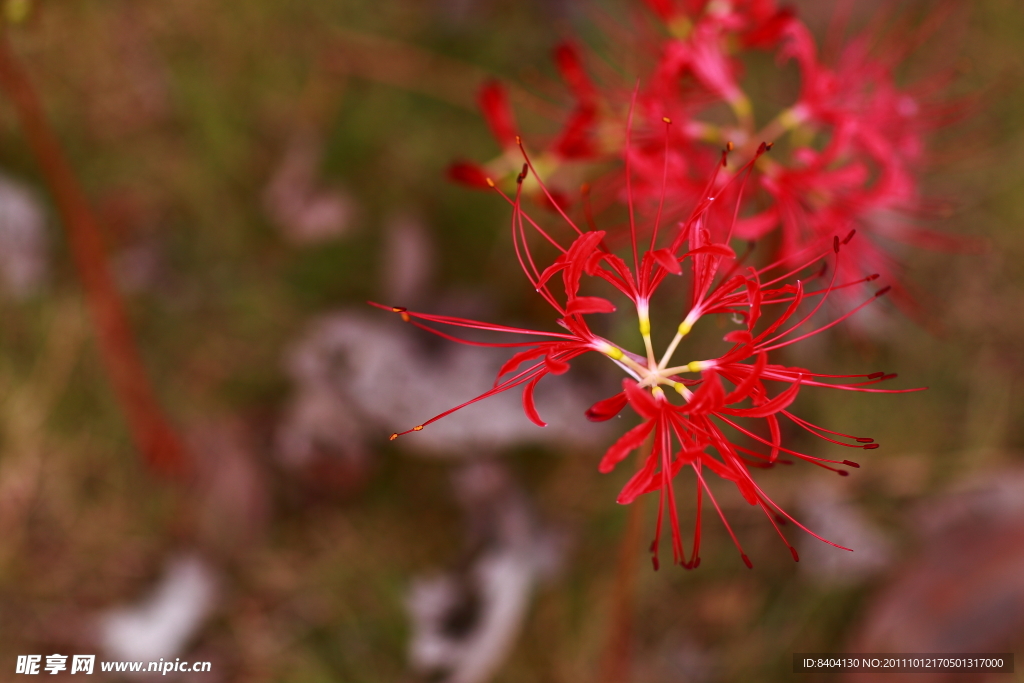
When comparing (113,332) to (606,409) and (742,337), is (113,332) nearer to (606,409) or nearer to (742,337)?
(606,409)

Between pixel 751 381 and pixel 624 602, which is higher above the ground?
pixel 751 381

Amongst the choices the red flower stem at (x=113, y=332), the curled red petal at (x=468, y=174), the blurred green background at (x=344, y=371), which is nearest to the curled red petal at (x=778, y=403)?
the curled red petal at (x=468, y=174)

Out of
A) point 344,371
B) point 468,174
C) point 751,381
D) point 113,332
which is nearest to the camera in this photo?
point 751,381

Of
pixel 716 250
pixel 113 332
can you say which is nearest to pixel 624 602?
pixel 716 250

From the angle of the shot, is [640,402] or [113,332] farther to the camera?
[113,332]

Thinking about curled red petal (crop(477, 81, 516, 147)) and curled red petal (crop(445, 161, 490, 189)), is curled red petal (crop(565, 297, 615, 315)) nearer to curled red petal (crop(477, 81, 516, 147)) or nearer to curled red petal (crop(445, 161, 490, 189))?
curled red petal (crop(445, 161, 490, 189))

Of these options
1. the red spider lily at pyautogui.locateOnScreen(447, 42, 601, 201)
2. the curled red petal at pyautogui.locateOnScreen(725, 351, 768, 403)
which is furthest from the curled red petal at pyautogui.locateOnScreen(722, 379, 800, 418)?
the red spider lily at pyautogui.locateOnScreen(447, 42, 601, 201)
